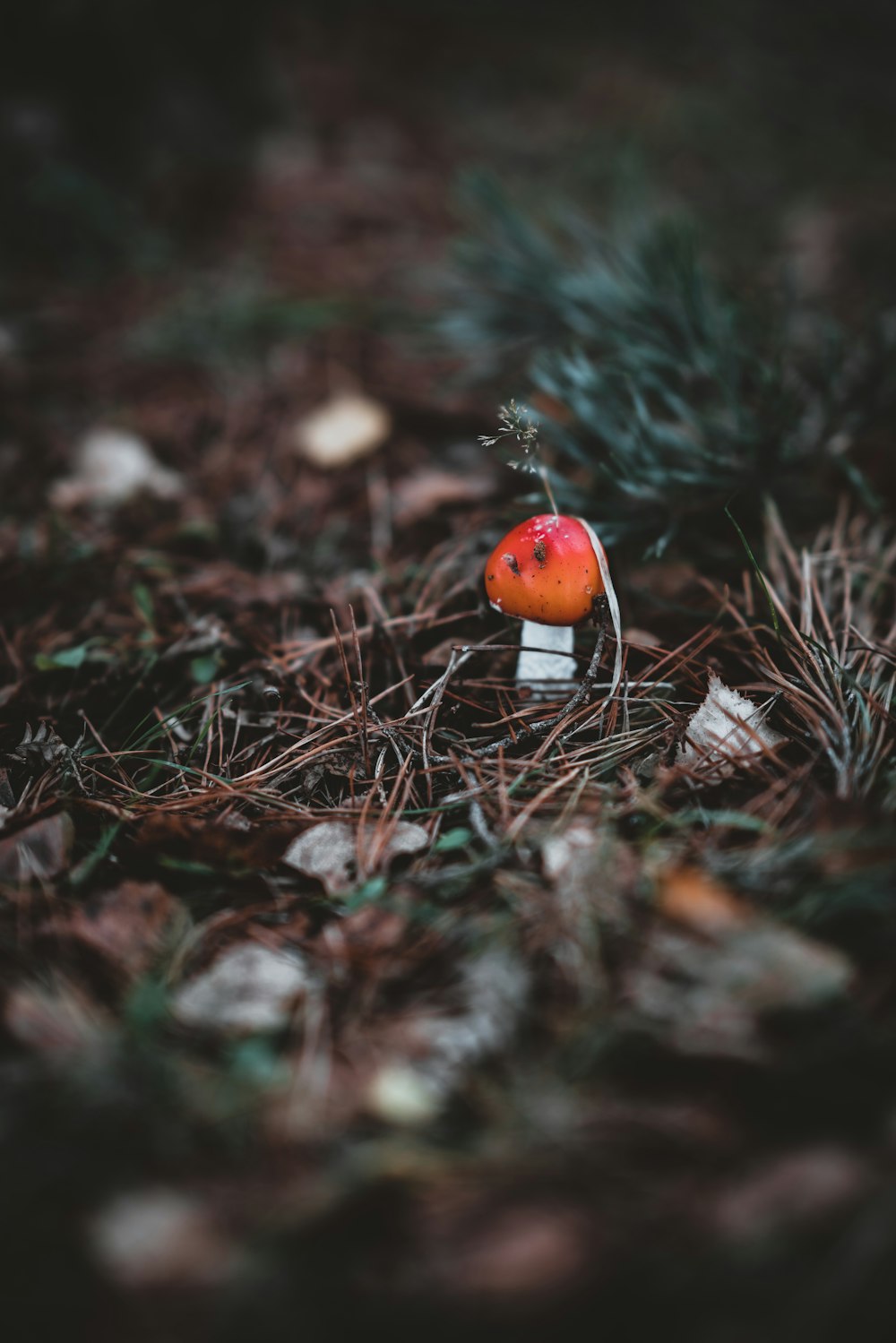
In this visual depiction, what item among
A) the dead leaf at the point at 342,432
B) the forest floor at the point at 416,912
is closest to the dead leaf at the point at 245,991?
the forest floor at the point at 416,912

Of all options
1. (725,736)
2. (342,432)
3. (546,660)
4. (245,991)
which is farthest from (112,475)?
(725,736)

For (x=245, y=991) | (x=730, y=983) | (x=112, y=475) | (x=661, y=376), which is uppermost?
(x=661, y=376)

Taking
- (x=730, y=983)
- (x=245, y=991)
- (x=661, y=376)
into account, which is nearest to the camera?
(x=730, y=983)

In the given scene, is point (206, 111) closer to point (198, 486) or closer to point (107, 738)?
point (198, 486)

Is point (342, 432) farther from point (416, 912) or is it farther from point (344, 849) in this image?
point (416, 912)

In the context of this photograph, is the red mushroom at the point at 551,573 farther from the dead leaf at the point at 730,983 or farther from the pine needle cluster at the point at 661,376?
the dead leaf at the point at 730,983

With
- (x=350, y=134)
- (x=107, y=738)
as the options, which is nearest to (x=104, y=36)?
(x=350, y=134)
